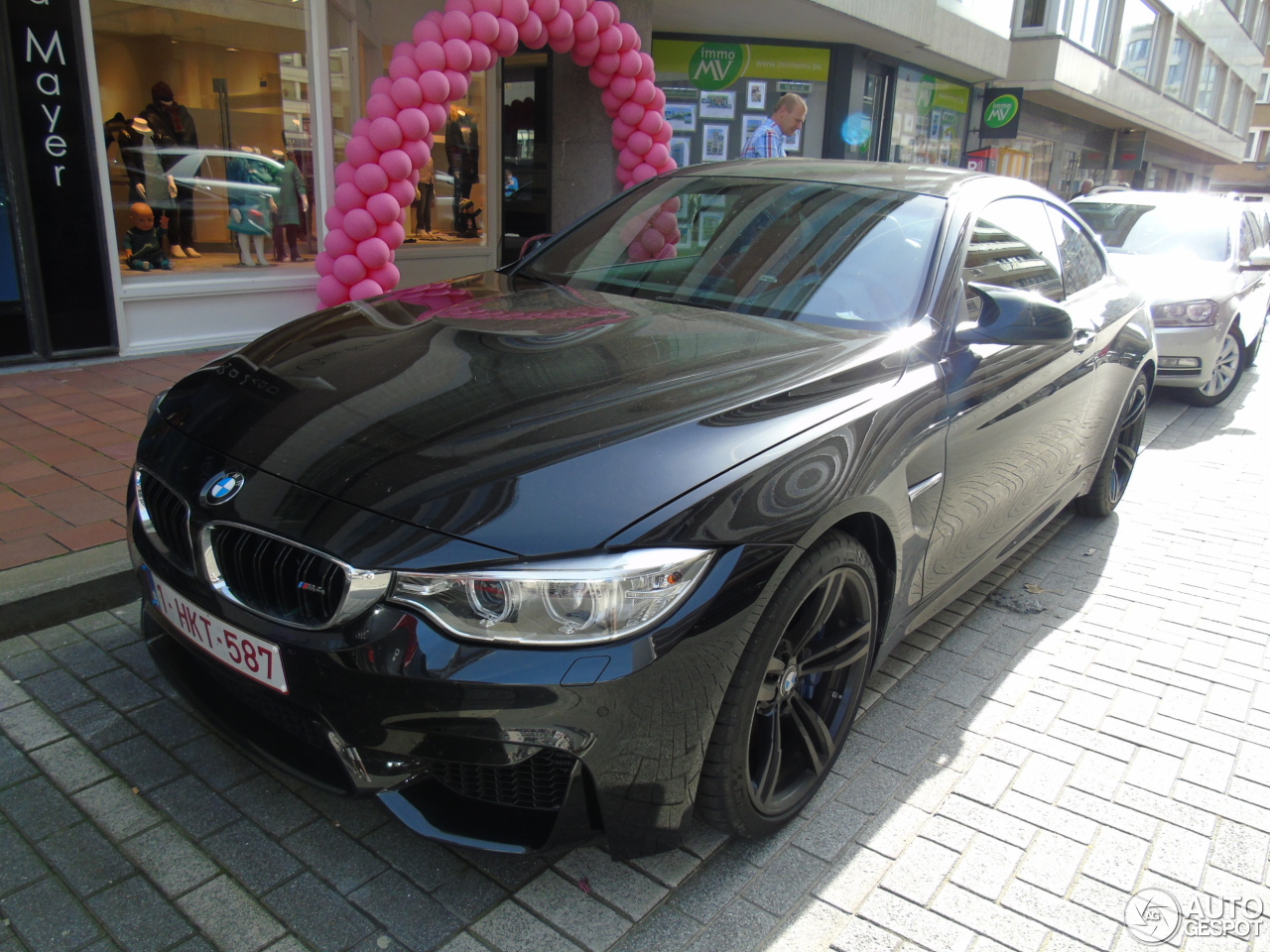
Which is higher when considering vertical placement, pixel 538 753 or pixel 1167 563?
pixel 538 753

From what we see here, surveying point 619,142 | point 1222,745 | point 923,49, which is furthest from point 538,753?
point 923,49

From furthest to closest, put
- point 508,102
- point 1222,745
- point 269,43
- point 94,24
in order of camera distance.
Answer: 1. point 508,102
2. point 269,43
3. point 94,24
4. point 1222,745

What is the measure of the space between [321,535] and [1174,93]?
109 feet

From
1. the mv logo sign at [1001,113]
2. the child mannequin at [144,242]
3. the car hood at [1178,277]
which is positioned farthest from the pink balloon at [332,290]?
the mv logo sign at [1001,113]

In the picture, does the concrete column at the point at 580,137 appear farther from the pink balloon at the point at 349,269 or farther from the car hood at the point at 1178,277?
the car hood at the point at 1178,277

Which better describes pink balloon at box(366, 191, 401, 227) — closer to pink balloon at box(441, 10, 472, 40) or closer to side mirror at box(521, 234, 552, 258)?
pink balloon at box(441, 10, 472, 40)

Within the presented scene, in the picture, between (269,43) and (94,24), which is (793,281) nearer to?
(94,24)

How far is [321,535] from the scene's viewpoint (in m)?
1.85

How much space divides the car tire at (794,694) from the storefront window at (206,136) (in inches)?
234

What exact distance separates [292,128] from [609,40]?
8.88 ft

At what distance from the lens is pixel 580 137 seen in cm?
930

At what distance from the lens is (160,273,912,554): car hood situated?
1868mm

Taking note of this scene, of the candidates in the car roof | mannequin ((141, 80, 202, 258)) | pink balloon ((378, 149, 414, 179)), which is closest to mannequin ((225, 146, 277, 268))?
mannequin ((141, 80, 202, 258))

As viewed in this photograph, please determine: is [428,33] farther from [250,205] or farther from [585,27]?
[250,205]
